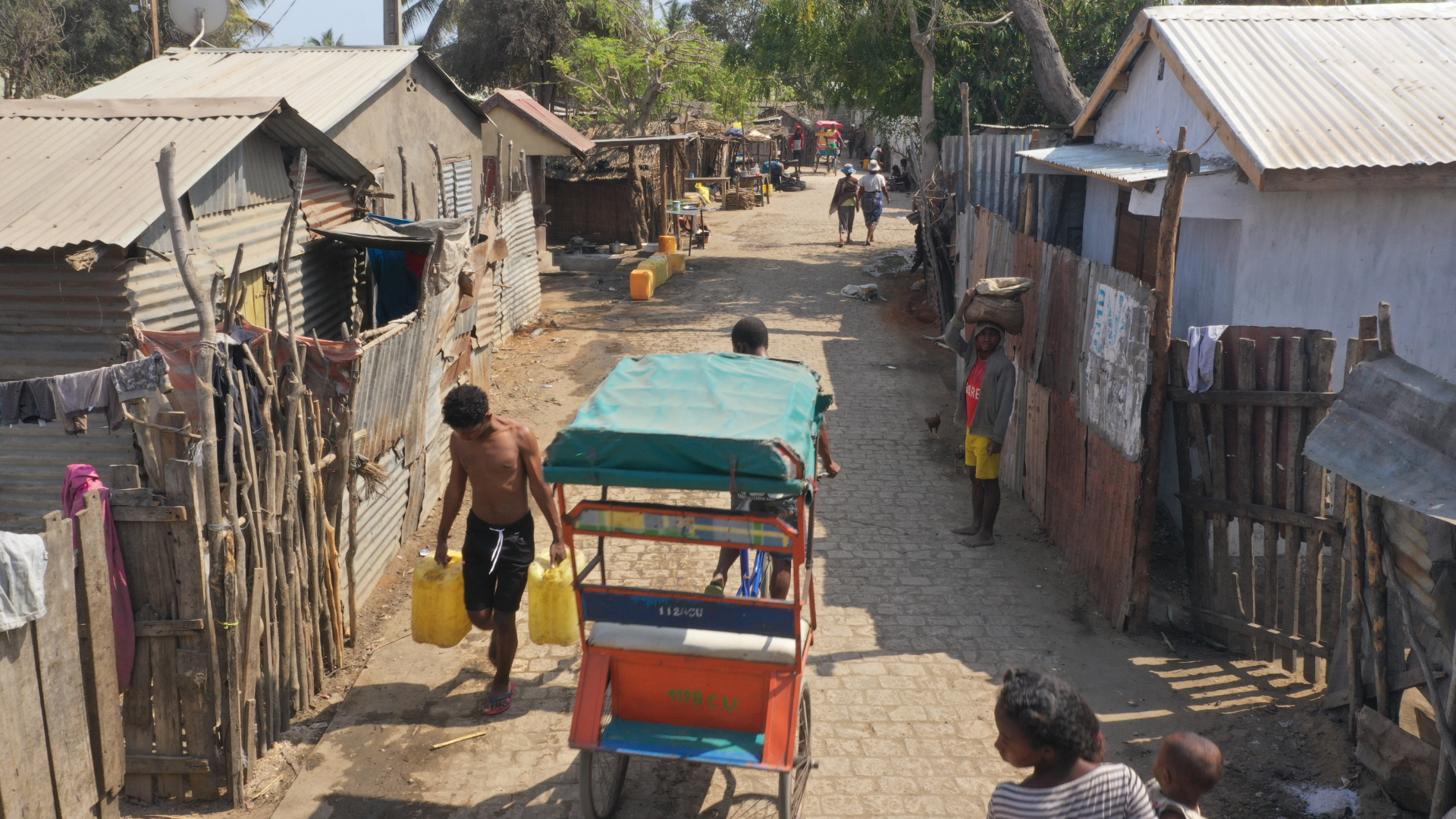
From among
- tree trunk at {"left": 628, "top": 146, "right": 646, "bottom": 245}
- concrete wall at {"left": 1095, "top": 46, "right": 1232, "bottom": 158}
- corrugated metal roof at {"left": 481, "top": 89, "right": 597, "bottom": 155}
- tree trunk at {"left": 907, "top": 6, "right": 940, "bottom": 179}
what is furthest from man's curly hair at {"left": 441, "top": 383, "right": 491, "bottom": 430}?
tree trunk at {"left": 628, "top": 146, "right": 646, "bottom": 245}

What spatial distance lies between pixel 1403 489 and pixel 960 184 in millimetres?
11550

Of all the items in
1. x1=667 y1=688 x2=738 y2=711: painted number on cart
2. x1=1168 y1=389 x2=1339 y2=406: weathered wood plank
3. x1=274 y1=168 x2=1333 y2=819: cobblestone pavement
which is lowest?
x1=274 y1=168 x2=1333 y2=819: cobblestone pavement

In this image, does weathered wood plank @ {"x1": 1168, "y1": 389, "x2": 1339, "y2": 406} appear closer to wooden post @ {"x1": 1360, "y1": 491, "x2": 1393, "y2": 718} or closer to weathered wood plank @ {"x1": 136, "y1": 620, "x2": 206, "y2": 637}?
wooden post @ {"x1": 1360, "y1": 491, "x2": 1393, "y2": 718}

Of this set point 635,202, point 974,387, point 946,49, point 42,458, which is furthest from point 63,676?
point 635,202

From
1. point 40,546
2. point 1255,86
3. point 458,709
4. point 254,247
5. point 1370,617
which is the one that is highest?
point 1255,86

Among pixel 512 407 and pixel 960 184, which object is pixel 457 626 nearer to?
pixel 512 407

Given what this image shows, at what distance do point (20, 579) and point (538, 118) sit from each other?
1628 cm

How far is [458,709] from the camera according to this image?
18.4ft

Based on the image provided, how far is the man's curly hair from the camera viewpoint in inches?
202

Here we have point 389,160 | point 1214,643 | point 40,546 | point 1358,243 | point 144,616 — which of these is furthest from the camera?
point 389,160

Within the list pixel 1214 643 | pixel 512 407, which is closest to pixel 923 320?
pixel 512 407

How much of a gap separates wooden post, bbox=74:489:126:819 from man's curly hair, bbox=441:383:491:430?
1.54 metres

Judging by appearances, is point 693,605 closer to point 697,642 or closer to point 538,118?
point 697,642

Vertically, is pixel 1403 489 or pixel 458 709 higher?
pixel 1403 489
